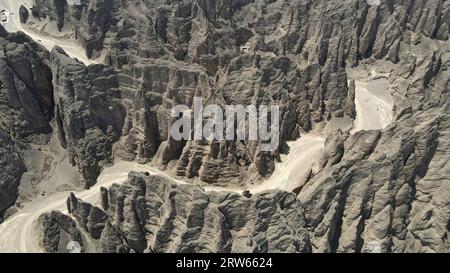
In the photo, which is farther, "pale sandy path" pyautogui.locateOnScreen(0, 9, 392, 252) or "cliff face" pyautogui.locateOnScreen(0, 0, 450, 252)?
"pale sandy path" pyautogui.locateOnScreen(0, 9, 392, 252)

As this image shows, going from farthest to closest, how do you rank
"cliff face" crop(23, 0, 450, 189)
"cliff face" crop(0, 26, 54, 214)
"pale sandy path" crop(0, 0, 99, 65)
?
"pale sandy path" crop(0, 0, 99, 65)
"cliff face" crop(23, 0, 450, 189)
"cliff face" crop(0, 26, 54, 214)

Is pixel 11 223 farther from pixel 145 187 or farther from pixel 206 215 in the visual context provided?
pixel 206 215

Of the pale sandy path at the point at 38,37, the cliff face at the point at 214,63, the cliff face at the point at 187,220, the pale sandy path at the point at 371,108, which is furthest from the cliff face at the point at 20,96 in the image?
the pale sandy path at the point at 371,108

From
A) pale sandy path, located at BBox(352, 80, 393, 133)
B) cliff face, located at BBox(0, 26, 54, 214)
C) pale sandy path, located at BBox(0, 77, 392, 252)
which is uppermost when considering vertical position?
cliff face, located at BBox(0, 26, 54, 214)

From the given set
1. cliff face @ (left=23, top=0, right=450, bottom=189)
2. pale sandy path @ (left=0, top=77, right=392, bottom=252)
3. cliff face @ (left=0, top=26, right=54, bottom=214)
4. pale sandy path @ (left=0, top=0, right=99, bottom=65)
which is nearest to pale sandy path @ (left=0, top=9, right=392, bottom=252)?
pale sandy path @ (left=0, top=77, right=392, bottom=252)

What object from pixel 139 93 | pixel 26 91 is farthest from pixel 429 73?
pixel 26 91

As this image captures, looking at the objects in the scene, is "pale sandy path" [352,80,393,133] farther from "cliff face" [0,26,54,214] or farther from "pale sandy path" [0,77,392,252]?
"cliff face" [0,26,54,214]
